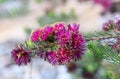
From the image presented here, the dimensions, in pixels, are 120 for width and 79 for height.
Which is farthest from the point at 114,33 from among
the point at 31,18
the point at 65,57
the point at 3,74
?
the point at 31,18

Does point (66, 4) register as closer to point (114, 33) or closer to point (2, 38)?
point (2, 38)

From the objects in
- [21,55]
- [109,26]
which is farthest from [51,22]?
[21,55]

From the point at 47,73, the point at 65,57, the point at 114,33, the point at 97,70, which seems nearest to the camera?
the point at 65,57

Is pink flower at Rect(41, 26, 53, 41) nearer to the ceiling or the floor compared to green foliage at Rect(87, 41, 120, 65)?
nearer to the ceiling

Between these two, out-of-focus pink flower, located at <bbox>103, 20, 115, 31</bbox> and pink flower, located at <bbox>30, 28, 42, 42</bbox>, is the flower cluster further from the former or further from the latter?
out-of-focus pink flower, located at <bbox>103, 20, 115, 31</bbox>

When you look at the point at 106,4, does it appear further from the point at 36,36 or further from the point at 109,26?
the point at 36,36

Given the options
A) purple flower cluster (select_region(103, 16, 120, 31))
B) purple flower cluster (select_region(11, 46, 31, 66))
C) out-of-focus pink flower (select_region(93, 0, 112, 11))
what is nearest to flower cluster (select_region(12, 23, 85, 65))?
purple flower cluster (select_region(11, 46, 31, 66))

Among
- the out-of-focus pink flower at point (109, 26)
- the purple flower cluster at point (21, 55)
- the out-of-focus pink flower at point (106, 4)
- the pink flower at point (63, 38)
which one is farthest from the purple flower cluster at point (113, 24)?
the out-of-focus pink flower at point (106, 4)
